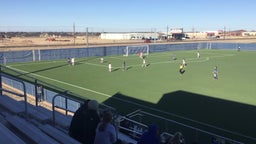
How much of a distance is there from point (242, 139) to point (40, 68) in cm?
2877

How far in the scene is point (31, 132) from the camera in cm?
683

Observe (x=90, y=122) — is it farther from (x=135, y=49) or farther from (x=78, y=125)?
(x=135, y=49)

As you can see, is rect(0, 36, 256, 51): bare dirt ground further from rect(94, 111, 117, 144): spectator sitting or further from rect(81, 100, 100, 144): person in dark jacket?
rect(94, 111, 117, 144): spectator sitting

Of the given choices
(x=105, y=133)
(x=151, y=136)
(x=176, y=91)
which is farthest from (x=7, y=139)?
(x=176, y=91)

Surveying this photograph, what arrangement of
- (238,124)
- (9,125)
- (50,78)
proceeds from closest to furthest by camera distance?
1. (9,125)
2. (238,124)
3. (50,78)

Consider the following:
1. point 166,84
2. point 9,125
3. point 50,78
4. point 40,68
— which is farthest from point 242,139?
point 40,68

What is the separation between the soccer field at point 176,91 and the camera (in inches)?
685

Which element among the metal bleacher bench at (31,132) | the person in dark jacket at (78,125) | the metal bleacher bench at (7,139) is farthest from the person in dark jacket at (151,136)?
the metal bleacher bench at (7,139)

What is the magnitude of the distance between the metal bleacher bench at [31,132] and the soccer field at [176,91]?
10.2m

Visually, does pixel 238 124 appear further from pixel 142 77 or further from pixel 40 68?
pixel 40 68

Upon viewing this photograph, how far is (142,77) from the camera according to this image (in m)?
31.7

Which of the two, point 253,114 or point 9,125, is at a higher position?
point 9,125

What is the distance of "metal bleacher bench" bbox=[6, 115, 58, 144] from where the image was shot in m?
6.31

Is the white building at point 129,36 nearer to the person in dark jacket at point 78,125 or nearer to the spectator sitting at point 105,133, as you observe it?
the person in dark jacket at point 78,125
